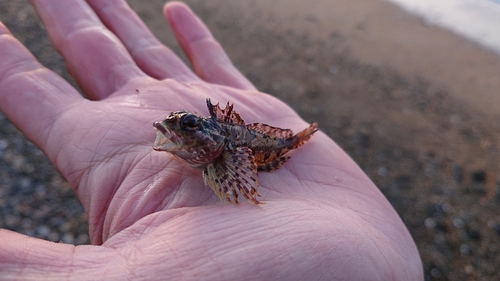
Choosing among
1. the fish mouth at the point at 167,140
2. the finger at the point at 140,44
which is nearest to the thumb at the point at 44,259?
the fish mouth at the point at 167,140

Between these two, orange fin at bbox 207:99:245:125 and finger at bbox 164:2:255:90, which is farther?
finger at bbox 164:2:255:90

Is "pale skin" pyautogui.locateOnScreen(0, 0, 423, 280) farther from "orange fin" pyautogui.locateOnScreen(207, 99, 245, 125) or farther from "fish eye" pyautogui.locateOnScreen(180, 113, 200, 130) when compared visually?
"orange fin" pyautogui.locateOnScreen(207, 99, 245, 125)

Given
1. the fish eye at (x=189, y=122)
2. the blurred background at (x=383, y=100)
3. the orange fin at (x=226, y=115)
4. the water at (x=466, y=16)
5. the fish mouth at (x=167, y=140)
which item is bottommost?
the blurred background at (x=383, y=100)

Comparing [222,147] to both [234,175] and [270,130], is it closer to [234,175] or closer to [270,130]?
[234,175]

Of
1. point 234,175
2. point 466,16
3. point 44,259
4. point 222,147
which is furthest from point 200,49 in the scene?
point 466,16

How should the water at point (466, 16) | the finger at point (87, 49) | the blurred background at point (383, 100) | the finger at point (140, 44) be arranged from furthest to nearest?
1. the water at point (466, 16)
2. the blurred background at point (383, 100)
3. the finger at point (140, 44)
4. the finger at point (87, 49)

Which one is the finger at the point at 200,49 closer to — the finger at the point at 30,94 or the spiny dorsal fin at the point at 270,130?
the spiny dorsal fin at the point at 270,130

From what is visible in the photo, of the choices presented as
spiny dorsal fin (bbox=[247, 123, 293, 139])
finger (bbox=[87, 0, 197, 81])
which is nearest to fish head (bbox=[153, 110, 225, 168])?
spiny dorsal fin (bbox=[247, 123, 293, 139])
